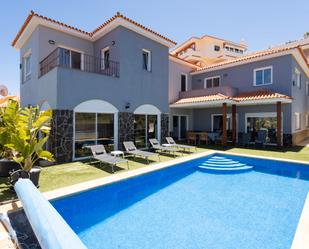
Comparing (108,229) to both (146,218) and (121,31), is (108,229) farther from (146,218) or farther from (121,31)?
(121,31)

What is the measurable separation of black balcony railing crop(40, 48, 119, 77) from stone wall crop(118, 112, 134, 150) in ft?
10.7

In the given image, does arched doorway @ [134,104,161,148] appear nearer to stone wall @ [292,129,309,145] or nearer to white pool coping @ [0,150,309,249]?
white pool coping @ [0,150,309,249]

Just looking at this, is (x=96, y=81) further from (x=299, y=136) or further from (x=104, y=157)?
(x=299, y=136)

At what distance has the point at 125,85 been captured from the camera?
1558cm

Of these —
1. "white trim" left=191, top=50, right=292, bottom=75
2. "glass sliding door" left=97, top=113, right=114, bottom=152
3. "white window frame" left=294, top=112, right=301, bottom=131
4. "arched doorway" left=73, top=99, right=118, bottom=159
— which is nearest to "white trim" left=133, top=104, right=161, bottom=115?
"arched doorway" left=73, top=99, right=118, bottom=159

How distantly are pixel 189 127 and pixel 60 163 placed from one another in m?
18.2

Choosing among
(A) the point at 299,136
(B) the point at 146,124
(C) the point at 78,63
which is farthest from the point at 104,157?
(A) the point at 299,136

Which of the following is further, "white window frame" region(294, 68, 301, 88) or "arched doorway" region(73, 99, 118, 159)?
"white window frame" region(294, 68, 301, 88)

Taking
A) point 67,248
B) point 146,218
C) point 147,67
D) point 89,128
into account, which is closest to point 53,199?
point 146,218

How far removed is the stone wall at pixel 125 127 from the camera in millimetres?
14992

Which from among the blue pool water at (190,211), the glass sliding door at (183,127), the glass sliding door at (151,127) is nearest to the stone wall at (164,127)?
the glass sliding door at (151,127)

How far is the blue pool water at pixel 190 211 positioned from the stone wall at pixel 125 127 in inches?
210

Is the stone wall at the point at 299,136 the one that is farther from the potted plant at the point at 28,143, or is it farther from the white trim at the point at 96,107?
the potted plant at the point at 28,143

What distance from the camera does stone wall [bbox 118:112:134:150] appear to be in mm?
14992
